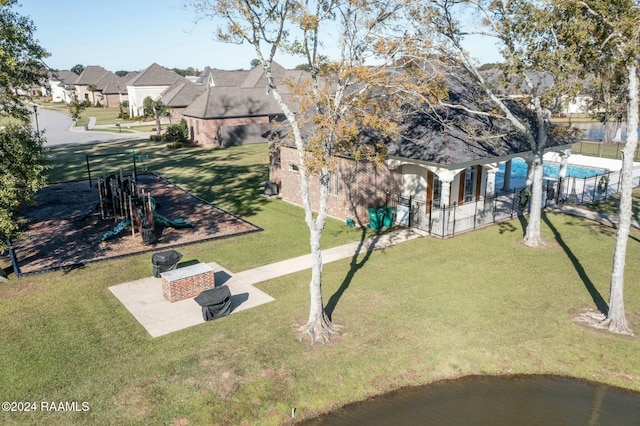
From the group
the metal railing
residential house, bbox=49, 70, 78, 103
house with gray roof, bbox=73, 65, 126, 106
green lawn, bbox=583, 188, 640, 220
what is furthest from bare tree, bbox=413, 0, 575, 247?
residential house, bbox=49, 70, 78, 103

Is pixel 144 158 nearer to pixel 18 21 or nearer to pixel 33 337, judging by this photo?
pixel 18 21

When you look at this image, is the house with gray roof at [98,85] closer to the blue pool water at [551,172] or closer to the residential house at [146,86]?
Answer: the residential house at [146,86]

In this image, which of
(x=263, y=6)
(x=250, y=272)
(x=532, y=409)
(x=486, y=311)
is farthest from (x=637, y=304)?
(x=263, y=6)

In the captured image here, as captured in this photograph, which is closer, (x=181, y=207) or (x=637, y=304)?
(x=637, y=304)

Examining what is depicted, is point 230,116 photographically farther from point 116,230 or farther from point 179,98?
point 116,230

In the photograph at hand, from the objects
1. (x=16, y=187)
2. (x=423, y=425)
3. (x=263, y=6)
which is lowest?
(x=423, y=425)

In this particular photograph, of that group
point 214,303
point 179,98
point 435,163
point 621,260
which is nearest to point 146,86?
point 179,98

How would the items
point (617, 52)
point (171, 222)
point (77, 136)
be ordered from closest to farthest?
point (617, 52), point (171, 222), point (77, 136)
